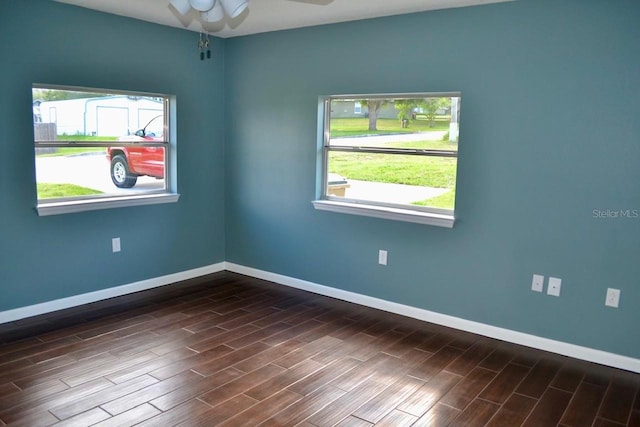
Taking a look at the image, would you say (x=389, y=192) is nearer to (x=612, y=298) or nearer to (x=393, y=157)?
(x=393, y=157)

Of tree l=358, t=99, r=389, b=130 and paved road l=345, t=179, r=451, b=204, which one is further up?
tree l=358, t=99, r=389, b=130

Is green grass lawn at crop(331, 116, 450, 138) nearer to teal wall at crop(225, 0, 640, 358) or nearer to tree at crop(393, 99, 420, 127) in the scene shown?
tree at crop(393, 99, 420, 127)

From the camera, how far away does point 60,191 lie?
4.02 metres

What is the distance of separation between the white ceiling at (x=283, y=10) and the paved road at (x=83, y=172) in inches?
47.1

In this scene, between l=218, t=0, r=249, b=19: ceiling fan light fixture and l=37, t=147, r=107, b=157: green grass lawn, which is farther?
l=37, t=147, r=107, b=157: green grass lawn

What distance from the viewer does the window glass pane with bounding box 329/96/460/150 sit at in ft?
12.6

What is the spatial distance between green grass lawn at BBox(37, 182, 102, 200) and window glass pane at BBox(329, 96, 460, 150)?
217 cm

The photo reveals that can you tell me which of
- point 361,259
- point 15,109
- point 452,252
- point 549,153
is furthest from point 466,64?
point 15,109

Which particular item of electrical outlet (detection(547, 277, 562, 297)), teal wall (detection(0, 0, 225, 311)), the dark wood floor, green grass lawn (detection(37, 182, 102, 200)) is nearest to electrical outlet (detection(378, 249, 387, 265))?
the dark wood floor

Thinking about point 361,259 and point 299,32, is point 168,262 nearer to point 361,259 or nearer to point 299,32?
point 361,259

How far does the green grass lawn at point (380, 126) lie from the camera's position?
3.91m

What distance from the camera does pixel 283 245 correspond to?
15.8ft

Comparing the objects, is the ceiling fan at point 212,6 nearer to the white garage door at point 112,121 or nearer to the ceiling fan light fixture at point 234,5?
the ceiling fan light fixture at point 234,5

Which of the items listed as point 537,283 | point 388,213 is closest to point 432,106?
point 388,213
